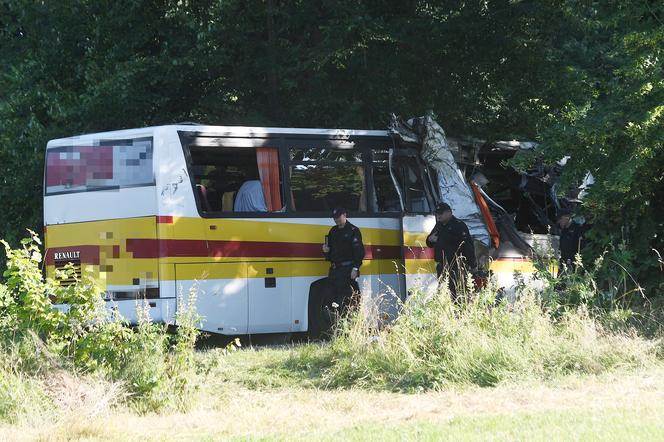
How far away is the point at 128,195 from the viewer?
12.2m

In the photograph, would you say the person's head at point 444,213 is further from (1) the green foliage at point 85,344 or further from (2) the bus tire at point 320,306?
(1) the green foliage at point 85,344

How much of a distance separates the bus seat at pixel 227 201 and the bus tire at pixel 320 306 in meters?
1.67

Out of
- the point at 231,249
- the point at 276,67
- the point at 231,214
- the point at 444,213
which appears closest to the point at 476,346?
the point at 444,213

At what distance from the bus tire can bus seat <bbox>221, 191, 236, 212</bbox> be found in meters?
1.67

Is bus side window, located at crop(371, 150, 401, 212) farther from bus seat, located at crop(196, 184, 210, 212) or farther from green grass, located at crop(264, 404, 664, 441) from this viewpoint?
green grass, located at crop(264, 404, 664, 441)

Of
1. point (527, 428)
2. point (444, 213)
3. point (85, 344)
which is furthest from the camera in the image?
point (444, 213)

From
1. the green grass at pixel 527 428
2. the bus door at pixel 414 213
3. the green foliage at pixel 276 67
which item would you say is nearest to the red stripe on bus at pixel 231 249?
the bus door at pixel 414 213

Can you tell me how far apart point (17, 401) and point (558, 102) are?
12.2 metres

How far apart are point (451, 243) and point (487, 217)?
4.22ft

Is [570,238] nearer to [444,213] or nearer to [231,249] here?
[444,213]

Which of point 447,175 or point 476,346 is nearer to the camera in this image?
point 476,346

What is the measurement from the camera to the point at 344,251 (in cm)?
1288

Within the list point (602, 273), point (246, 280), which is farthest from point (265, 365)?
point (602, 273)

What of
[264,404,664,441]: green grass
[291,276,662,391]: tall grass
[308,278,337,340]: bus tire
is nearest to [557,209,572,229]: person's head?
[291,276,662,391]: tall grass
